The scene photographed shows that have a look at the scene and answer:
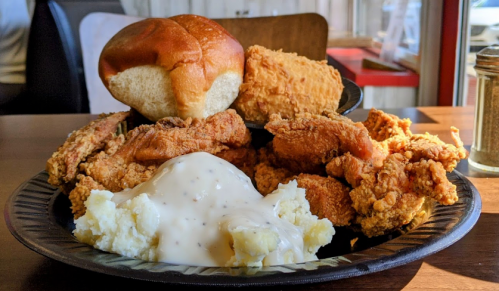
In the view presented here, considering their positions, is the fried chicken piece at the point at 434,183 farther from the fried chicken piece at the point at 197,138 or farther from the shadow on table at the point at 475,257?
the fried chicken piece at the point at 197,138

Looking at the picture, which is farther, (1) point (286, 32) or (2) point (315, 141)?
(1) point (286, 32)

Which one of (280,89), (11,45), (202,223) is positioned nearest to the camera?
(202,223)

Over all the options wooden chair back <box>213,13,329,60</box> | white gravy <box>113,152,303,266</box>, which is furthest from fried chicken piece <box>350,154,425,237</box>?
wooden chair back <box>213,13,329,60</box>

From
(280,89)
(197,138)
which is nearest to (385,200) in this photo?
(197,138)

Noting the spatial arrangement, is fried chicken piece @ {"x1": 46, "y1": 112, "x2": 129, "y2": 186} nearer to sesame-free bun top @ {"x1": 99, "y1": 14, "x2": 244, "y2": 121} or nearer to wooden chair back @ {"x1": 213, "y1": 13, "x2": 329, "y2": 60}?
sesame-free bun top @ {"x1": 99, "y1": 14, "x2": 244, "y2": 121}

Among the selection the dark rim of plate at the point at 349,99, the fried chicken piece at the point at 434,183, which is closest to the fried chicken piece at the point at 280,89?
the dark rim of plate at the point at 349,99

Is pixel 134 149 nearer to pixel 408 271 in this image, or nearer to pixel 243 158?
pixel 243 158
